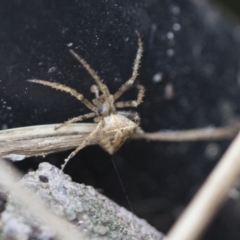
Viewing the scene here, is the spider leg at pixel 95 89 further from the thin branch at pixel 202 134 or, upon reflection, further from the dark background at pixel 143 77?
the thin branch at pixel 202 134

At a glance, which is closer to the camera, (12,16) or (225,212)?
(12,16)

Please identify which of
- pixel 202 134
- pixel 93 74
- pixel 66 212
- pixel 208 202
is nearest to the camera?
pixel 208 202

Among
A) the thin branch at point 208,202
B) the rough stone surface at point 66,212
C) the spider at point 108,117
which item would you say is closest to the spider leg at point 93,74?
the spider at point 108,117

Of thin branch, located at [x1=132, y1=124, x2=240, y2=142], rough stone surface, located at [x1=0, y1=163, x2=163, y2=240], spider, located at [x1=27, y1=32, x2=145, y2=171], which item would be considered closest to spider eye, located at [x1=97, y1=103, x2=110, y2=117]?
spider, located at [x1=27, y1=32, x2=145, y2=171]

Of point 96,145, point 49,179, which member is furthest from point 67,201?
point 96,145

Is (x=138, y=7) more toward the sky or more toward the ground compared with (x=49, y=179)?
more toward the sky

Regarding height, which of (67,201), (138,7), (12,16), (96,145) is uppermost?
(138,7)

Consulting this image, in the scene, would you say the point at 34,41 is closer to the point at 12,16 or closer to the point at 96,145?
the point at 12,16

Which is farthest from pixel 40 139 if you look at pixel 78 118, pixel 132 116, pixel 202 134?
pixel 202 134

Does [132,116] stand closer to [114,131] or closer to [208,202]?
[114,131]
